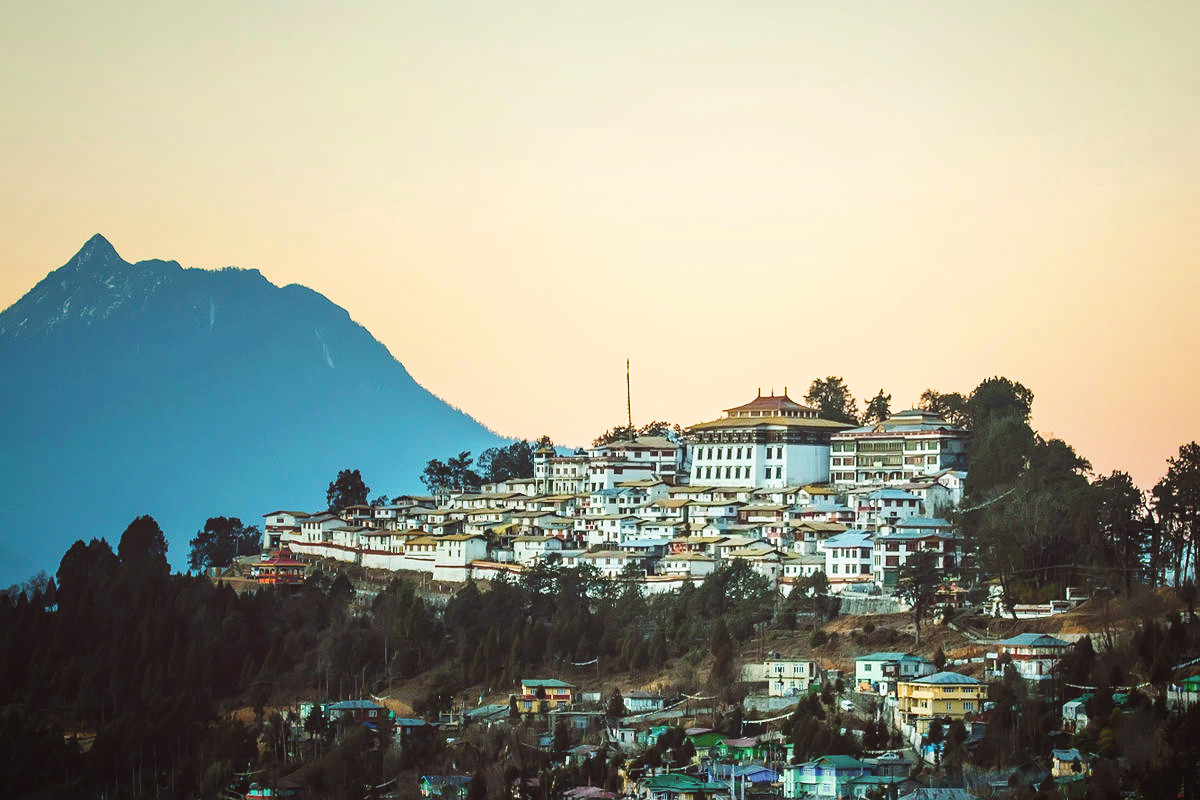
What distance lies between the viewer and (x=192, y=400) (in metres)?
154

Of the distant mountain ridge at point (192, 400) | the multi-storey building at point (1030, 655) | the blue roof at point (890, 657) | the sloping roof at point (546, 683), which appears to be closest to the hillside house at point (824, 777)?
the blue roof at point (890, 657)

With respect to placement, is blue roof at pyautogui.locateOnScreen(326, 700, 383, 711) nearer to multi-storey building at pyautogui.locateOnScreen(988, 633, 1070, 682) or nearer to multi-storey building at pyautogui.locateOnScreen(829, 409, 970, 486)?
multi-storey building at pyautogui.locateOnScreen(829, 409, 970, 486)

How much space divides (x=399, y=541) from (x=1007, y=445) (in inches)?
890

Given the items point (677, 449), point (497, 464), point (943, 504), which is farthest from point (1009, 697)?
point (497, 464)

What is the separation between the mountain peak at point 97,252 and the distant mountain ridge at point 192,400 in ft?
0.43

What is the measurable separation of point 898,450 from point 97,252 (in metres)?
120

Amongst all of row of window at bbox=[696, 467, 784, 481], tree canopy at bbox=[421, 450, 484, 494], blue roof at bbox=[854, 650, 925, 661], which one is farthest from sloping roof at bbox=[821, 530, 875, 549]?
tree canopy at bbox=[421, 450, 484, 494]

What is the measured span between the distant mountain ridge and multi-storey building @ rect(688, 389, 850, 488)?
7715 cm

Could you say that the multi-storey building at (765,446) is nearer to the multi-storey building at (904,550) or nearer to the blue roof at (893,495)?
the blue roof at (893,495)

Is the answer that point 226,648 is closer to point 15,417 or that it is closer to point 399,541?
point 399,541

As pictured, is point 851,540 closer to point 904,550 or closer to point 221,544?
point 904,550

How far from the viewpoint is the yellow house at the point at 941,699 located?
38.2 metres

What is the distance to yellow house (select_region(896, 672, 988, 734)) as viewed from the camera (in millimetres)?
38250

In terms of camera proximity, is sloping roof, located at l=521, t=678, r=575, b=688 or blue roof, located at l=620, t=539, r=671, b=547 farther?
blue roof, located at l=620, t=539, r=671, b=547
